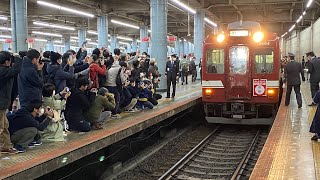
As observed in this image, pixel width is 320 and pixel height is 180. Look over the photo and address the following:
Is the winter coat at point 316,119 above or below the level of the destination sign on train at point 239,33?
below

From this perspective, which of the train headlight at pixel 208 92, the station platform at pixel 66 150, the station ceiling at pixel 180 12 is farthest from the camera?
the station ceiling at pixel 180 12

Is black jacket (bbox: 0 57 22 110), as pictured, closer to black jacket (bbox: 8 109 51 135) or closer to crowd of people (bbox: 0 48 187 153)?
crowd of people (bbox: 0 48 187 153)

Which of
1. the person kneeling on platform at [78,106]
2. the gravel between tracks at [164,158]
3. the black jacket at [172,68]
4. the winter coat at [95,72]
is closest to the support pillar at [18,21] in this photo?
the black jacket at [172,68]

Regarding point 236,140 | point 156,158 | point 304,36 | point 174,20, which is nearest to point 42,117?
point 156,158

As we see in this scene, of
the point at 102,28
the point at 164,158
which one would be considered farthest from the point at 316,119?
the point at 102,28

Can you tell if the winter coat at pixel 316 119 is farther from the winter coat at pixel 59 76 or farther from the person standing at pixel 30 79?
the person standing at pixel 30 79

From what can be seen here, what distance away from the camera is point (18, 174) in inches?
198

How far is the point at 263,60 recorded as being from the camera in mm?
11148

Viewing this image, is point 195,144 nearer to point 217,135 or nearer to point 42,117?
point 217,135

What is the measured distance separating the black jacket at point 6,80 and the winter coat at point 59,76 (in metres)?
1.23

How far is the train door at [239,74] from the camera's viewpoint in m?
11.2

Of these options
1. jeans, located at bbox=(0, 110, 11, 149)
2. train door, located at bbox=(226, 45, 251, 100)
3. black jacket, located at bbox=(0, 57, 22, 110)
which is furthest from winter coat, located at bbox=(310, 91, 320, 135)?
jeans, located at bbox=(0, 110, 11, 149)

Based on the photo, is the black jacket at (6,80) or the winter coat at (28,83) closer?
the black jacket at (6,80)

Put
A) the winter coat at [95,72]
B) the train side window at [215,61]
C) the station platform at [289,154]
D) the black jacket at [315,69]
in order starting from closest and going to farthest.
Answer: the station platform at [289,154], the winter coat at [95,72], the black jacket at [315,69], the train side window at [215,61]
